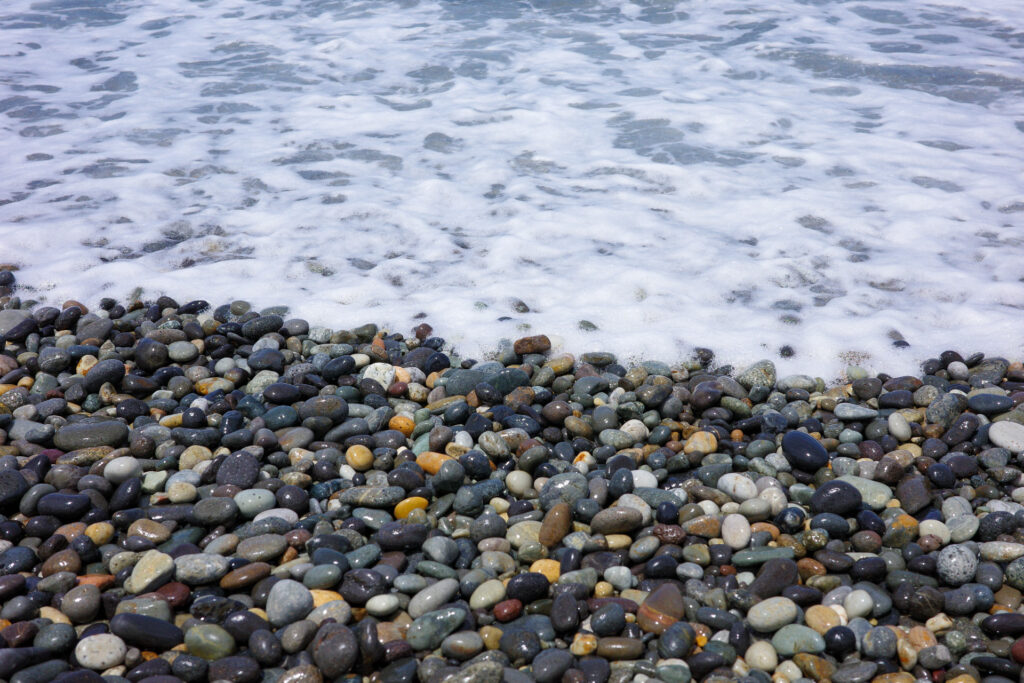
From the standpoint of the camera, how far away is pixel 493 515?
9.50 ft

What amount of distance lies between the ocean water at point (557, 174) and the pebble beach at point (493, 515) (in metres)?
0.48

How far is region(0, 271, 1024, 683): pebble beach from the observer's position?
2369 millimetres

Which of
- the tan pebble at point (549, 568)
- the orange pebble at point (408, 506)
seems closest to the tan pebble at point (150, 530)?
the orange pebble at point (408, 506)

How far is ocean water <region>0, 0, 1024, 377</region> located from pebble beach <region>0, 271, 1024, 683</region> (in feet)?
1.58

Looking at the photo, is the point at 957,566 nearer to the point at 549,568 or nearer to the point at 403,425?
the point at 549,568

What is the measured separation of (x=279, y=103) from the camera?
786 centimetres

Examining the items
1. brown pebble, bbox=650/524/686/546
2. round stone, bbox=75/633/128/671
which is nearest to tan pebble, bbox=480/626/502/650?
brown pebble, bbox=650/524/686/546

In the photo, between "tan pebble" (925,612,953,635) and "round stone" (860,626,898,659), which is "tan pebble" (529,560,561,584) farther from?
"tan pebble" (925,612,953,635)

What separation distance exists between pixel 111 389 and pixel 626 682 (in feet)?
9.63

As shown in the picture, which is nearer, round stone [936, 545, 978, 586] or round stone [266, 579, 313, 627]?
round stone [266, 579, 313, 627]

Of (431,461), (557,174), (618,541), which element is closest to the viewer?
(618,541)

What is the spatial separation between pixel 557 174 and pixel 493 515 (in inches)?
156

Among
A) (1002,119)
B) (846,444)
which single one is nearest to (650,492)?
(846,444)

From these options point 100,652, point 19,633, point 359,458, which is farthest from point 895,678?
point 19,633
